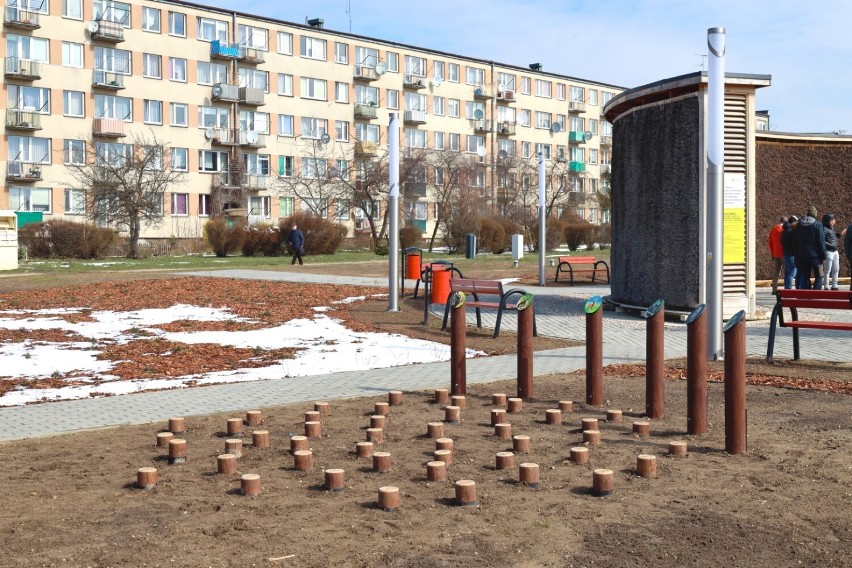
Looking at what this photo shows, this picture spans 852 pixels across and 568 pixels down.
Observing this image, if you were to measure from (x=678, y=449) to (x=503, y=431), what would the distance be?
1219mm

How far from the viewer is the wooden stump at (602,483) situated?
5.73m

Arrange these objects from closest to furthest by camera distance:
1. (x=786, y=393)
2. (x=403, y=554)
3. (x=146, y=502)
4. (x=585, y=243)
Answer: (x=403, y=554) → (x=146, y=502) → (x=786, y=393) → (x=585, y=243)

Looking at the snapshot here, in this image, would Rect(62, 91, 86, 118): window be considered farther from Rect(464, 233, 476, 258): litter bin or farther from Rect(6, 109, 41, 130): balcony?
Rect(464, 233, 476, 258): litter bin

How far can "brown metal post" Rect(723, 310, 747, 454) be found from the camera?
268 inches

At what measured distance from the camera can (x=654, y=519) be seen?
207 inches

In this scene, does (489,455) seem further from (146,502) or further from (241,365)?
(241,365)

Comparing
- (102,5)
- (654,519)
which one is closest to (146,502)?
(654,519)

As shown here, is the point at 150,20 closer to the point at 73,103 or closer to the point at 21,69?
the point at 73,103

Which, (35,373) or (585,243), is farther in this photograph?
(585,243)

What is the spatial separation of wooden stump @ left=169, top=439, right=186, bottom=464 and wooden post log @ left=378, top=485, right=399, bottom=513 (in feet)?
5.91

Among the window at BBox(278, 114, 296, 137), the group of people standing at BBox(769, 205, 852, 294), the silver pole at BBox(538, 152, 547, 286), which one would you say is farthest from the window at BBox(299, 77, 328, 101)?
the group of people standing at BBox(769, 205, 852, 294)

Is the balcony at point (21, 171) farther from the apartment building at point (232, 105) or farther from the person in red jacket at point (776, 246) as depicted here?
the person in red jacket at point (776, 246)

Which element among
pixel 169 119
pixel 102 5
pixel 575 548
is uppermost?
pixel 102 5

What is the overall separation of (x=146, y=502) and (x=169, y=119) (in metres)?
66.4
